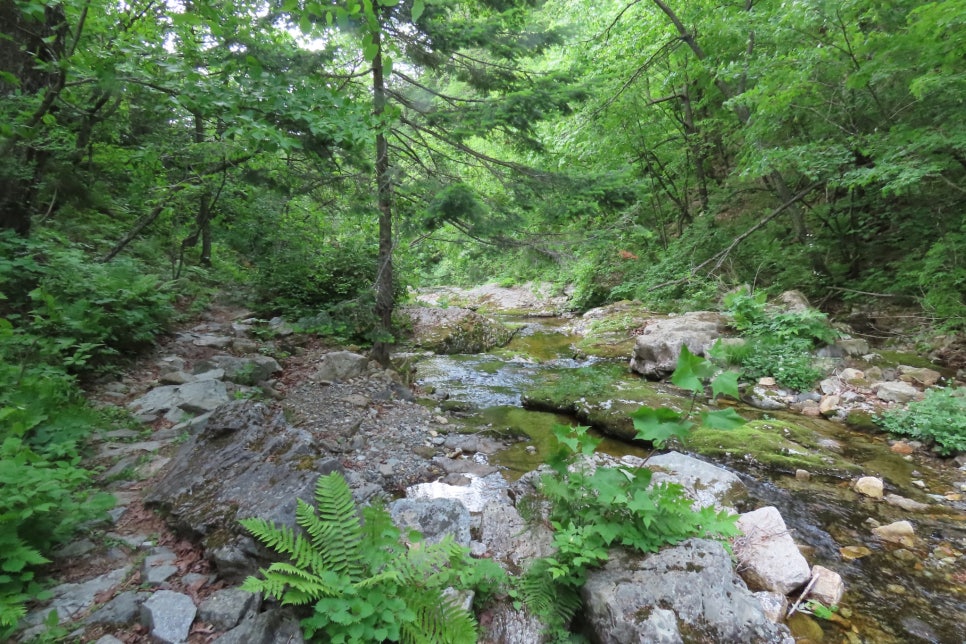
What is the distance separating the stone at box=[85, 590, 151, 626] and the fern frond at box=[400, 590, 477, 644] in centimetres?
133

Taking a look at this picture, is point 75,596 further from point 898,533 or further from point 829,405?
point 829,405

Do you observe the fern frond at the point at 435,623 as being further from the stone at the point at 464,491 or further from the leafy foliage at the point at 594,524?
the stone at the point at 464,491

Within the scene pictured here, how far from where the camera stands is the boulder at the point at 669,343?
27.1 ft

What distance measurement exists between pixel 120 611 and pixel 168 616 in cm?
25

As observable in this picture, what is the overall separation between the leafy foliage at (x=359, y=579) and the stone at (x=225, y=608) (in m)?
0.19

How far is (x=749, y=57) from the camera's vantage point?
8227 millimetres

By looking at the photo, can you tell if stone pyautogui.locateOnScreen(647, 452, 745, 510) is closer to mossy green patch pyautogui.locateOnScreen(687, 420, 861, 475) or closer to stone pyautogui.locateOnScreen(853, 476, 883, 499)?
mossy green patch pyautogui.locateOnScreen(687, 420, 861, 475)

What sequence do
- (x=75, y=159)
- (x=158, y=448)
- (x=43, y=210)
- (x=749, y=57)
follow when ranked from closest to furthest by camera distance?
(x=158, y=448), (x=75, y=159), (x=43, y=210), (x=749, y=57)

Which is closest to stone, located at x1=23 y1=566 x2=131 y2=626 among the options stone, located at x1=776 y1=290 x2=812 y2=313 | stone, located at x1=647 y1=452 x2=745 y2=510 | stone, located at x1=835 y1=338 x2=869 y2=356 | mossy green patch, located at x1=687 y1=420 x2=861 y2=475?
stone, located at x1=647 y1=452 x2=745 y2=510

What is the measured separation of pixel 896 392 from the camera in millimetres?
6148

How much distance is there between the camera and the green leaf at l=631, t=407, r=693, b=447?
2.44 metres

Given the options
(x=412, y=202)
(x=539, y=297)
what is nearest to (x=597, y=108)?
(x=412, y=202)

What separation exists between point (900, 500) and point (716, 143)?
1222 centimetres

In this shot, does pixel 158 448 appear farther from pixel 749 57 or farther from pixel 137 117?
pixel 749 57
